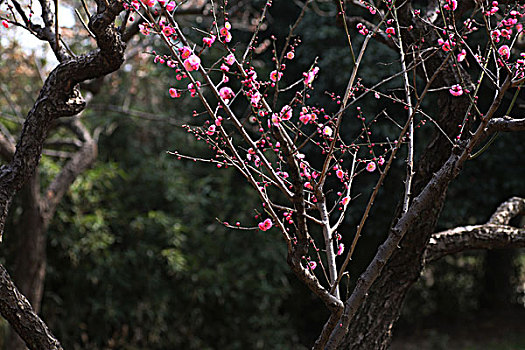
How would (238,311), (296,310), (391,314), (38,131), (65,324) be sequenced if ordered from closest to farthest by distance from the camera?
(38,131), (391,314), (65,324), (238,311), (296,310)

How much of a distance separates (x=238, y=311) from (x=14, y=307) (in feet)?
10.00

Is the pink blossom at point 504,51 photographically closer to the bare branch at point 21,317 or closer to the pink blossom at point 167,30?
the pink blossom at point 167,30

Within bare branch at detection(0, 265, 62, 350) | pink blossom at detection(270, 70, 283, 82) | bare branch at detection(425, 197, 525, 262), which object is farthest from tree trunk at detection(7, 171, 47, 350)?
pink blossom at detection(270, 70, 283, 82)

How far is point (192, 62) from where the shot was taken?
136 centimetres

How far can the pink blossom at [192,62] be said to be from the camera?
53.2 inches

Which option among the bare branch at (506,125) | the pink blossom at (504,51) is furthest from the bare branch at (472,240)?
the pink blossom at (504,51)

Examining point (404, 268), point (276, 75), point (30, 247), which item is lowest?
point (404, 268)

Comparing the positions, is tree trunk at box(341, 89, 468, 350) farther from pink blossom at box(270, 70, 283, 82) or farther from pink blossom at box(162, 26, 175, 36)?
pink blossom at box(162, 26, 175, 36)

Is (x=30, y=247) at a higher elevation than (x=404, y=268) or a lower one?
higher

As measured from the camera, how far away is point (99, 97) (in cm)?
540

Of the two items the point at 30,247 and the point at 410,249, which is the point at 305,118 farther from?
the point at 30,247

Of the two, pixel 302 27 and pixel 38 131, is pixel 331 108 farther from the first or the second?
pixel 38 131

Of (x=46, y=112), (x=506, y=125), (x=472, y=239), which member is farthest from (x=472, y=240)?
(x=46, y=112)

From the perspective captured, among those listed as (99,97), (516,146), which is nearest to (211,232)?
(99,97)
